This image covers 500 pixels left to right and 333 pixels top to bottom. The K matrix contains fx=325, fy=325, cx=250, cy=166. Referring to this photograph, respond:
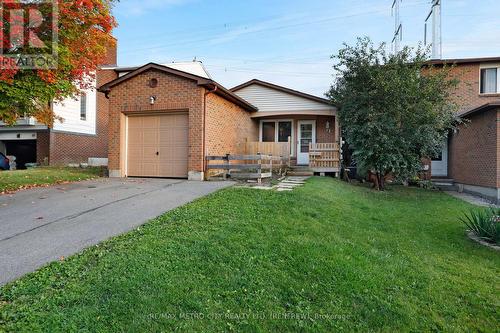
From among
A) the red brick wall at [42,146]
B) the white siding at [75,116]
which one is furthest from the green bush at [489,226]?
the red brick wall at [42,146]

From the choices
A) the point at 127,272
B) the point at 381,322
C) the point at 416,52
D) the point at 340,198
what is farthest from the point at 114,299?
the point at 416,52

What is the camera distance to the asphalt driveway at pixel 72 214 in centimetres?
460

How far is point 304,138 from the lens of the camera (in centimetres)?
1755

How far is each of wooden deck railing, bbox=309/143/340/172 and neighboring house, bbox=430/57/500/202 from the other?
5690 mm

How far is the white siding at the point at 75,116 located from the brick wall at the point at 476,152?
2014 cm

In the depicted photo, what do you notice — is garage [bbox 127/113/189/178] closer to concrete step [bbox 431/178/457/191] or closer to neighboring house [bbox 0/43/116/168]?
neighboring house [bbox 0/43/116/168]

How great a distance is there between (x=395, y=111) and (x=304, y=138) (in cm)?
585

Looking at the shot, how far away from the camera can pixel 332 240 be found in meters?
5.48

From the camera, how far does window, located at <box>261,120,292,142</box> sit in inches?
702

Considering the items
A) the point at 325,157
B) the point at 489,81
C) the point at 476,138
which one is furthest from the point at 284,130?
the point at 489,81

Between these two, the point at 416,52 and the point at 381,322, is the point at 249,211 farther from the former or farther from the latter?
the point at 416,52

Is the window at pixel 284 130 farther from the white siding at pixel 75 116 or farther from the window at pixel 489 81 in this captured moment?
the white siding at pixel 75 116

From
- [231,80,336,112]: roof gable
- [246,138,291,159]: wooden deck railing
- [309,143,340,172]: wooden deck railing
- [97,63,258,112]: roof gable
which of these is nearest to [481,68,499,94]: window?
[231,80,336,112]: roof gable

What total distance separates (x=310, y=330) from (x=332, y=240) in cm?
241
